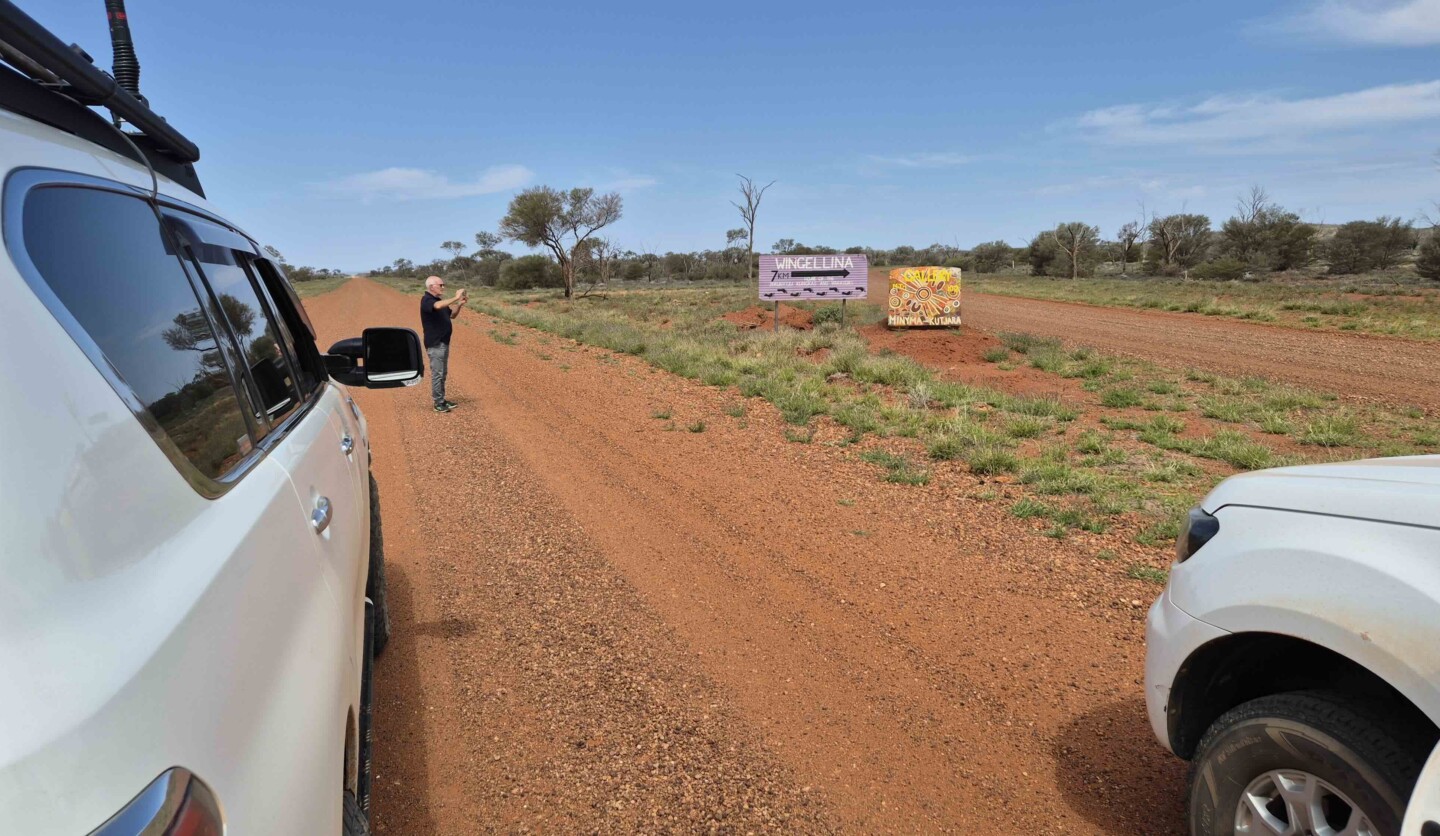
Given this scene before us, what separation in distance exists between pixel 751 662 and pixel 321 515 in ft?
7.41

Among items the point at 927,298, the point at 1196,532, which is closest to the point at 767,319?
the point at 927,298

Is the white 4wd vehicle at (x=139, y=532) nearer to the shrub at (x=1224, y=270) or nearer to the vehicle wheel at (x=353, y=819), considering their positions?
the vehicle wheel at (x=353, y=819)

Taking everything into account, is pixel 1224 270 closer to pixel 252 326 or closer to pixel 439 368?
pixel 439 368

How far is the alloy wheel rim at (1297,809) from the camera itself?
1795 millimetres

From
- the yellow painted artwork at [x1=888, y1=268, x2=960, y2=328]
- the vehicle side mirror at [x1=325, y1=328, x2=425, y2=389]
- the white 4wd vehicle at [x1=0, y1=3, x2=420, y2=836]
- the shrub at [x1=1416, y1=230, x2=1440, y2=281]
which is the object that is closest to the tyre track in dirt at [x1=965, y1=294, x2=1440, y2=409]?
the yellow painted artwork at [x1=888, y1=268, x2=960, y2=328]

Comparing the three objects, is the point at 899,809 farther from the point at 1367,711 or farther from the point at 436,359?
the point at 436,359

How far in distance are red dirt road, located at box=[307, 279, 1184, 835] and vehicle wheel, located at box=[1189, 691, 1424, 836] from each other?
0.62 m

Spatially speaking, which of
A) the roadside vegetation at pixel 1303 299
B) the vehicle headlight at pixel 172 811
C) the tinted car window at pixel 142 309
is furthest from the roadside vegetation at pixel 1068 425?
the roadside vegetation at pixel 1303 299

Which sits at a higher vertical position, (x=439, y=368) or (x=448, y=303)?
(x=448, y=303)

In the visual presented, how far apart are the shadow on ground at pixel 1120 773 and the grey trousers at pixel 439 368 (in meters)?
8.41

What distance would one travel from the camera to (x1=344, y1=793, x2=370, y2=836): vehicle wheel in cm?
166

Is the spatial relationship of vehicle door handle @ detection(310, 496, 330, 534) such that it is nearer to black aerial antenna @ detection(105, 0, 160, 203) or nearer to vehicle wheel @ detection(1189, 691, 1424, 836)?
black aerial antenna @ detection(105, 0, 160, 203)

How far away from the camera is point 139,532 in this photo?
1155 millimetres

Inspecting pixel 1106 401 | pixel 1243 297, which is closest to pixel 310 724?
pixel 1106 401
